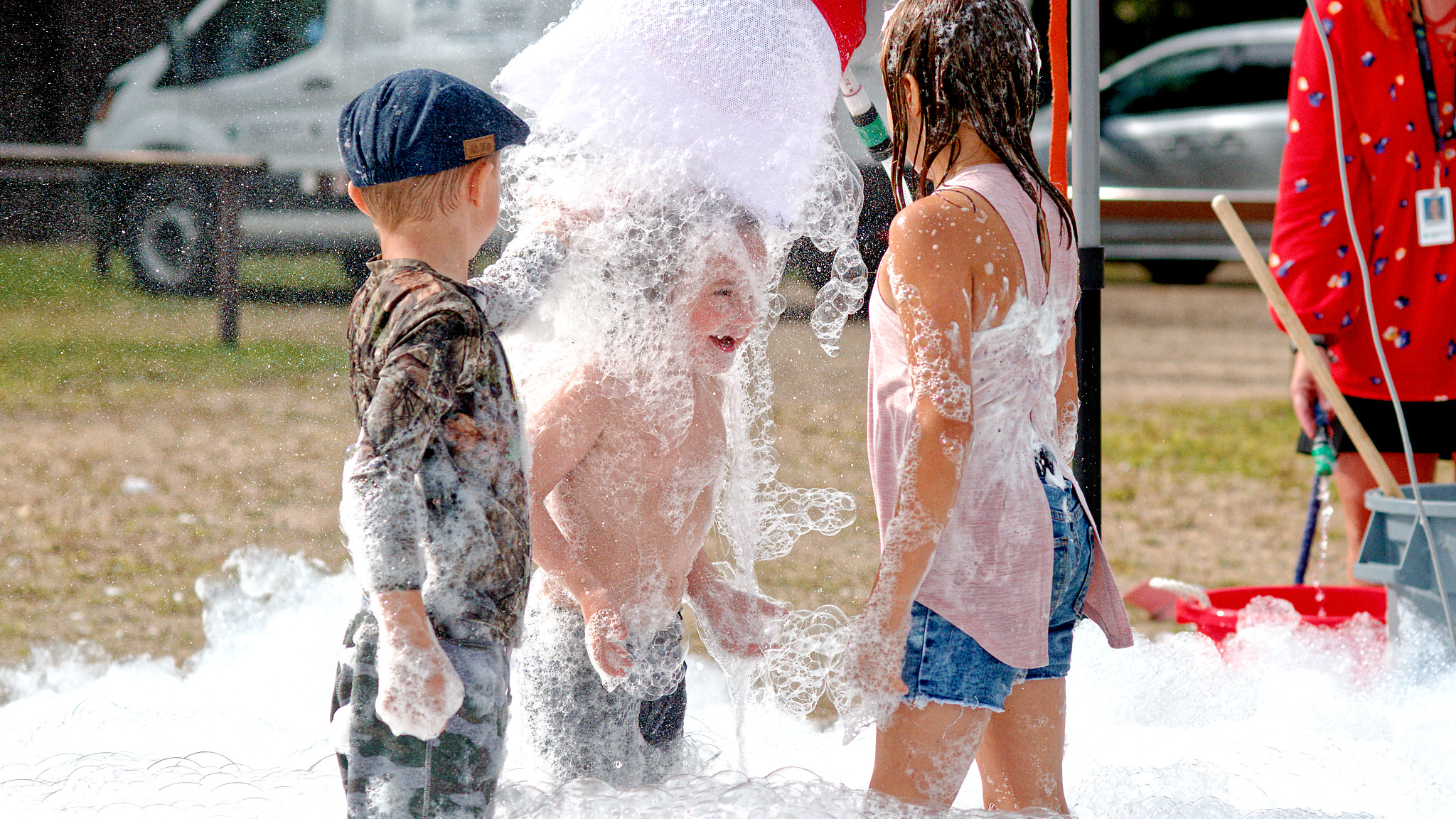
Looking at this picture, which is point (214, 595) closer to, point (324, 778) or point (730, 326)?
point (324, 778)

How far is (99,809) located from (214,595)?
1.19 meters

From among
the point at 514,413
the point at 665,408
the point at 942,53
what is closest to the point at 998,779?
the point at 665,408

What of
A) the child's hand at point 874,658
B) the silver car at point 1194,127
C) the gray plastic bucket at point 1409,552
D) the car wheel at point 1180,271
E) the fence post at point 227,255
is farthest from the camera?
the car wheel at point 1180,271

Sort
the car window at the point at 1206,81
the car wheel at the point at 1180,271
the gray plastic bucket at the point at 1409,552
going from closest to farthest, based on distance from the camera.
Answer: the gray plastic bucket at the point at 1409,552, the car window at the point at 1206,81, the car wheel at the point at 1180,271

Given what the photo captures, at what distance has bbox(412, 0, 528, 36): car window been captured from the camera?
8.57 ft

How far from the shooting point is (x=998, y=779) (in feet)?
5.54

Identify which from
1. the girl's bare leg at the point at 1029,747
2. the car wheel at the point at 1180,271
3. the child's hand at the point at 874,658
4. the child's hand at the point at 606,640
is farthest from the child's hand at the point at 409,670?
the car wheel at the point at 1180,271

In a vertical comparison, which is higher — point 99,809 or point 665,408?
point 665,408

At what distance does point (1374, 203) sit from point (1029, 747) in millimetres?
1844

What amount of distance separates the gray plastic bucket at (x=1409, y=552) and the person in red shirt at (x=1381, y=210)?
309mm

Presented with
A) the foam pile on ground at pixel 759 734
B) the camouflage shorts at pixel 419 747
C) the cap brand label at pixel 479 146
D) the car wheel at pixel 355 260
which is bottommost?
the foam pile on ground at pixel 759 734

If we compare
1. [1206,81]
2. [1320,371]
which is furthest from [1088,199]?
[1206,81]

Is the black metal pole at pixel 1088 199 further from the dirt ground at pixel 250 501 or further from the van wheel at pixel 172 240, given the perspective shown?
the van wheel at pixel 172 240

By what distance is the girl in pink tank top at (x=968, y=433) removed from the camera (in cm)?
151
